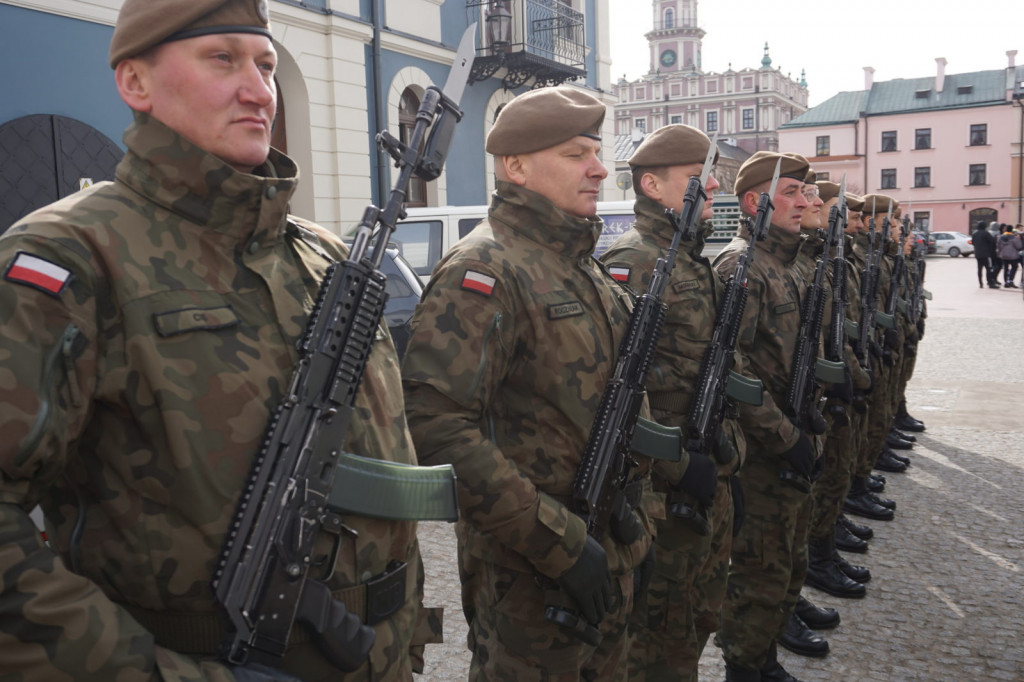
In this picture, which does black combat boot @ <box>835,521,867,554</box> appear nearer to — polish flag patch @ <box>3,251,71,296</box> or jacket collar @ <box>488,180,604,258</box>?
jacket collar @ <box>488,180,604,258</box>

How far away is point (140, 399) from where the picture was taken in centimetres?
136

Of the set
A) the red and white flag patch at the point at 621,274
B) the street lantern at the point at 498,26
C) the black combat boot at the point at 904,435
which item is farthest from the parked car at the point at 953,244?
the red and white flag patch at the point at 621,274

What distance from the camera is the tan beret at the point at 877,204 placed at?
801cm

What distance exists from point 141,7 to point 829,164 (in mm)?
57999

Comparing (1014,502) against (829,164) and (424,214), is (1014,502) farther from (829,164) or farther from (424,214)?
(829,164)

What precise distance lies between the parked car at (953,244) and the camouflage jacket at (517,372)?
44477 millimetres

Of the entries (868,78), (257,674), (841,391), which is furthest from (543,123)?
(868,78)

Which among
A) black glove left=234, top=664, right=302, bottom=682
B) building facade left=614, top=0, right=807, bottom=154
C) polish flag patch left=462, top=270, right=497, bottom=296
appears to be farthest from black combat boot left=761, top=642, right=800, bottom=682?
building facade left=614, top=0, right=807, bottom=154

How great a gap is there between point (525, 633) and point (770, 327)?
79.9 inches

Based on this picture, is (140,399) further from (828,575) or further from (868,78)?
(868,78)

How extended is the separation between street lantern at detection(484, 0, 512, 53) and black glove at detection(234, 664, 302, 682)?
13.2 meters

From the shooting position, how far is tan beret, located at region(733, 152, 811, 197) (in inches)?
165

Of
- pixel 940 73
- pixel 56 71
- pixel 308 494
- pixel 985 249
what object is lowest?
pixel 308 494

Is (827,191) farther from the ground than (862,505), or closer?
farther from the ground
